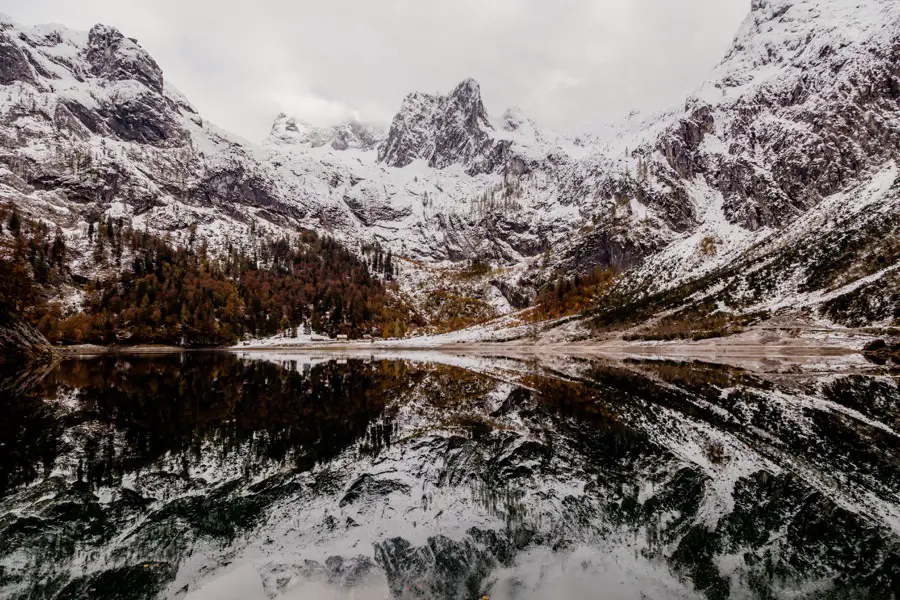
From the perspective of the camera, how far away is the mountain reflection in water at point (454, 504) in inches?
387

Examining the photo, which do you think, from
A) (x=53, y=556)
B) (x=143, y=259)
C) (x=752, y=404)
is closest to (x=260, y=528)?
(x=53, y=556)

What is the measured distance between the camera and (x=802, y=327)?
3757 inches

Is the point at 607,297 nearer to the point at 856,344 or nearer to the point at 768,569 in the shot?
the point at 856,344

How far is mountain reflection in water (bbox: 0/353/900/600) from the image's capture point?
9828mm

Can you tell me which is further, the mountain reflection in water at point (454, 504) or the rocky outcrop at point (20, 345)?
the rocky outcrop at point (20, 345)

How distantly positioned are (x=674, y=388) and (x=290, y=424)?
105 ft

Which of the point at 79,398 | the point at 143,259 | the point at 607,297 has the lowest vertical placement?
the point at 79,398

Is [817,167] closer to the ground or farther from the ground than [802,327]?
farther from the ground

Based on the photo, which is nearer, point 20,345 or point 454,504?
point 454,504

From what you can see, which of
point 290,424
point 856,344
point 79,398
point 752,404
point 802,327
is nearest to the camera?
point 290,424

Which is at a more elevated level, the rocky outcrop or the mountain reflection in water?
the rocky outcrop

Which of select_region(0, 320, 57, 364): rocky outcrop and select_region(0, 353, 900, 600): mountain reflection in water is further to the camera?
select_region(0, 320, 57, 364): rocky outcrop

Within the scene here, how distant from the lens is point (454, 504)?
14.4 meters

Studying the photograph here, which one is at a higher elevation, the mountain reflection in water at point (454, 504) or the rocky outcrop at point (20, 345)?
the rocky outcrop at point (20, 345)
